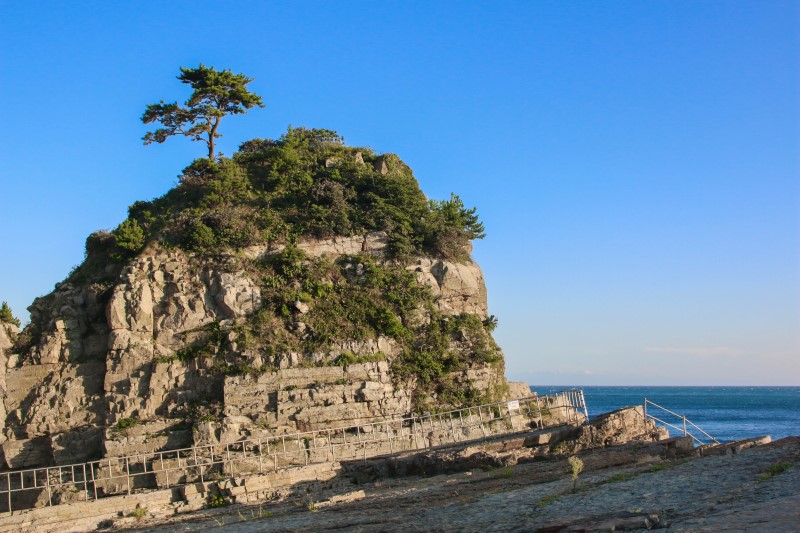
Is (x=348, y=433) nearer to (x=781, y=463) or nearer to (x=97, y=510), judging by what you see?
(x=97, y=510)

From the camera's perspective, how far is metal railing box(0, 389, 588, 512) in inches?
843

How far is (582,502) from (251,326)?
1804 centimetres

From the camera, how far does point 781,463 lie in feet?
37.7

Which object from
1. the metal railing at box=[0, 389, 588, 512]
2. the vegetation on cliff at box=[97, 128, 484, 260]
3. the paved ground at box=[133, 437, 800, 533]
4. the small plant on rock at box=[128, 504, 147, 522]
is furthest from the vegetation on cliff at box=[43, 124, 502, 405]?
the paved ground at box=[133, 437, 800, 533]

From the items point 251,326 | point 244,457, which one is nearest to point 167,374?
point 251,326

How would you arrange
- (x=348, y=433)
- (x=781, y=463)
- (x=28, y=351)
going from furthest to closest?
(x=28, y=351) → (x=348, y=433) → (x=781, y=463)

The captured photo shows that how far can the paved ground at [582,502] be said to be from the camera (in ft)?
27.1

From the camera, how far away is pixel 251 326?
87.1 feet

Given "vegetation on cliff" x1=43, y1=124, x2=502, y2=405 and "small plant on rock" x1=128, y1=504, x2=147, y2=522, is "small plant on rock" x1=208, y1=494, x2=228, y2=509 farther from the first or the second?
"vegetation on cliff" x1=43, y1=124, x2=502, y2=405

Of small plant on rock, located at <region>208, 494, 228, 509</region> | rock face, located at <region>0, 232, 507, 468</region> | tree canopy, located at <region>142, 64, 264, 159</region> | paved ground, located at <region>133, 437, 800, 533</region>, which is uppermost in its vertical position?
tree canopy, located at <region>142, 64, 264, 159</region>

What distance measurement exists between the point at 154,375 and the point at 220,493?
733 centimetres

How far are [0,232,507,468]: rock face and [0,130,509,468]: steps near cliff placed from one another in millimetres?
52

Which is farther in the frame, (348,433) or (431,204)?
(431,204)

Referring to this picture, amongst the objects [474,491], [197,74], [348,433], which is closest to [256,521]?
[474,491]
